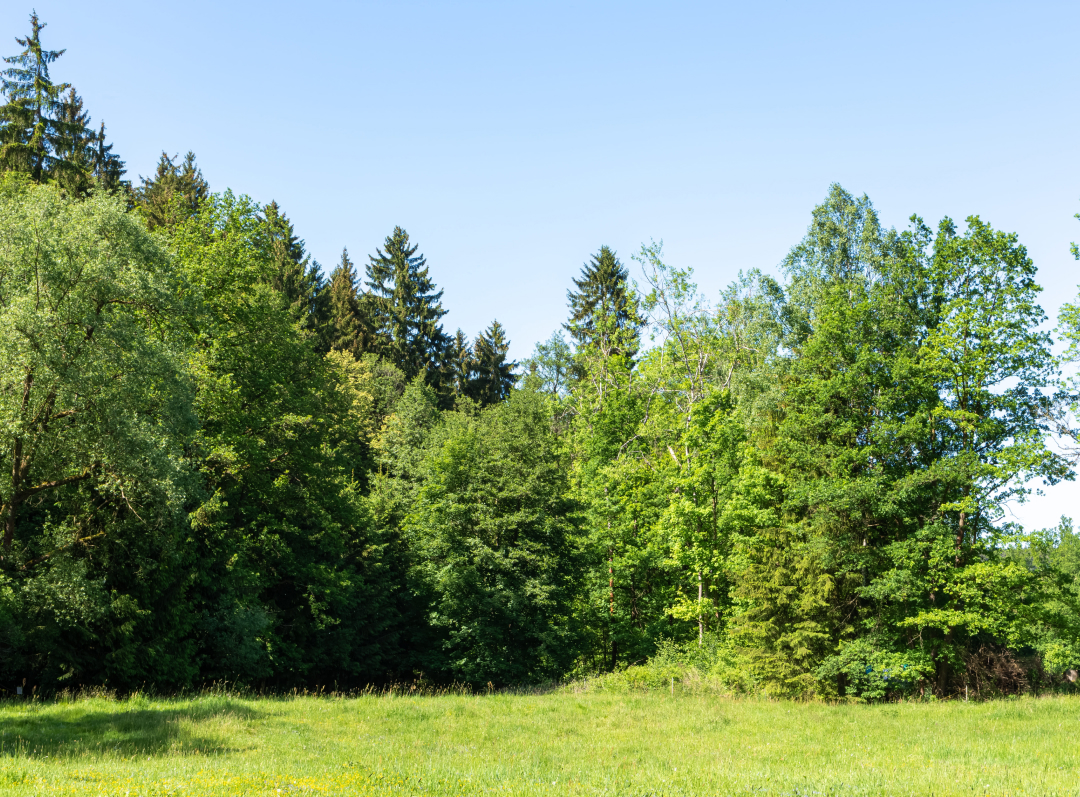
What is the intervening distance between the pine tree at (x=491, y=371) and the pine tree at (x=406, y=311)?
10.5ft

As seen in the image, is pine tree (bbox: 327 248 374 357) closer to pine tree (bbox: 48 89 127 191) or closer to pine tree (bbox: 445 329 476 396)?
pine tree (bbox: 445 329 476 396)

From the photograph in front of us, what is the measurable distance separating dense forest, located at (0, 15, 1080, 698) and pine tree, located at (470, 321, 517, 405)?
24.6 m

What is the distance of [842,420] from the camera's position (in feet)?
85.9

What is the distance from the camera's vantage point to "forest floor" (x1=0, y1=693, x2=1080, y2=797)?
1044 cm

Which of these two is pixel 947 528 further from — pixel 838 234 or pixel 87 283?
pixel 87 283

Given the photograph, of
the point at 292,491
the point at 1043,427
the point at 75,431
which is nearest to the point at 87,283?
the point at 75,431

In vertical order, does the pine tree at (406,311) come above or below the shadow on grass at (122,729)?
above

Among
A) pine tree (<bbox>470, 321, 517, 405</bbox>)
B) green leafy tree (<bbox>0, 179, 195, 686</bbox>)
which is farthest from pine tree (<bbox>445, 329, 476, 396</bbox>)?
green leafy tree (<bbox>0, 179, 195, 686</bbox>)

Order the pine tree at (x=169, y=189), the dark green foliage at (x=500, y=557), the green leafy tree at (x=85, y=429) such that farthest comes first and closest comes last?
the pine tree at (x=169, y=189) → the dark green foliage at (x=500, y=557) → the green leafy tree at (x=85, y=429)

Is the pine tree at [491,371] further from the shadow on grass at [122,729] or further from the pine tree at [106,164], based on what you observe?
the shadow on grass at [122,729]

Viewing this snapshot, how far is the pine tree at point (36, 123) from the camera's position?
103 feet

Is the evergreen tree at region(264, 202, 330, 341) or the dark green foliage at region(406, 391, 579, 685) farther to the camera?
the evergreen tree at region(264, 202, 330, 341)

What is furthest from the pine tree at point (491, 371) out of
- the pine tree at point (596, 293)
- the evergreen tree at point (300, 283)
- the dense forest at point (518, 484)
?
the dense forest at point (518, 484)

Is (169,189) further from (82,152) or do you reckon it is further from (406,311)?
(406,311)
